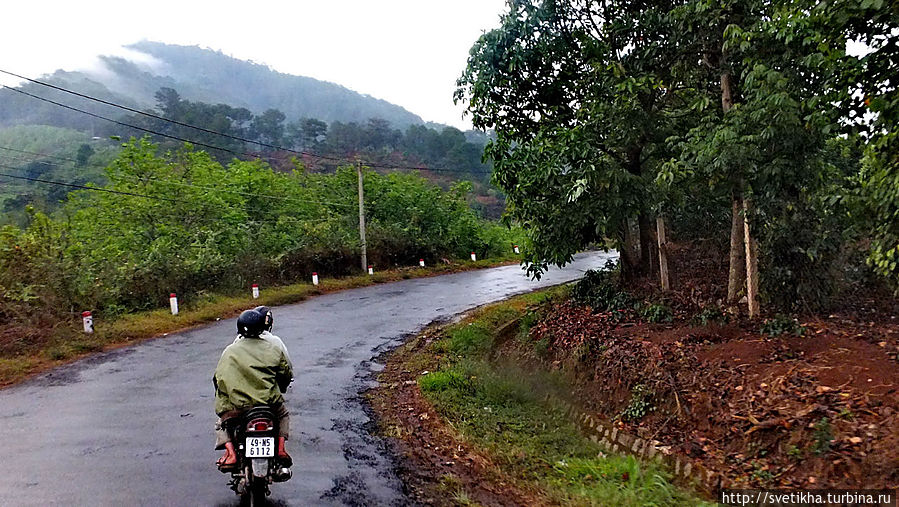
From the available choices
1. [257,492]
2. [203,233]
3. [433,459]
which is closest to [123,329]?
[203,233]

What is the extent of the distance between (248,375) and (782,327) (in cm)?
650

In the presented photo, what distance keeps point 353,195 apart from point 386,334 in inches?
775

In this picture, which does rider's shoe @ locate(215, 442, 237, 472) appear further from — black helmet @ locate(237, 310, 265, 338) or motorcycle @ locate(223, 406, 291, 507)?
black helmet @ locate(237, 310, 265, 338)

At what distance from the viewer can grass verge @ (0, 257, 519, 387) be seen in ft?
34.7

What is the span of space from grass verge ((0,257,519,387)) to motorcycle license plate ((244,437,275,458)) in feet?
25.2

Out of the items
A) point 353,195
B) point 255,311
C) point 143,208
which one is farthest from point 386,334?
point 353,195

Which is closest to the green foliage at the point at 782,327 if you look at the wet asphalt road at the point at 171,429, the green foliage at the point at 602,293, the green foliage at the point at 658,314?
the green foliage at the point at 658,314

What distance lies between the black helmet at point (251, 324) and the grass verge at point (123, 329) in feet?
24.6

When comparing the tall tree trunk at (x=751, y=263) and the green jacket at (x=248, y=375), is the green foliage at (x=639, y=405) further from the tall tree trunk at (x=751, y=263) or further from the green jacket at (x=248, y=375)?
the green jacket at (x=248, y=375)

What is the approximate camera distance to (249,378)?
4453 mm

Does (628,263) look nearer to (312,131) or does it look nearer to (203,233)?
(203,233)

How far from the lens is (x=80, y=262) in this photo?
14.0 m

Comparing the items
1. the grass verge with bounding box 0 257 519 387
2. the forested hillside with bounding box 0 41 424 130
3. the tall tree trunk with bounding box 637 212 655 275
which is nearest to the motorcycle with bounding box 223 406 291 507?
the grass verge with bounding box 0 257 519 387

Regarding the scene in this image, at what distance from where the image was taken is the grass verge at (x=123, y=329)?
1058 cm
